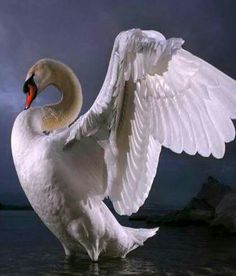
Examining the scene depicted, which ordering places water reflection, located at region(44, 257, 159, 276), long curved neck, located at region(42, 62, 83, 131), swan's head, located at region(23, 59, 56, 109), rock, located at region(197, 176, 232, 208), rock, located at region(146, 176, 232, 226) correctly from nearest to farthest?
1. water reflection, located at region(44, 257, 159, 276)
2. long curved neck, located at region(42, 62, 83, 131)
3. swan's head, located at region(23, 59, 56, 109)
4. rock, located at region(146, 176, 232, 226)
5. rock, located at region(197, 176, 232, 208)

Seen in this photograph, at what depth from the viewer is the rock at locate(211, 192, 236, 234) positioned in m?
22.4

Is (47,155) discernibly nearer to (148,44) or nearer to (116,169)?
(116,169)

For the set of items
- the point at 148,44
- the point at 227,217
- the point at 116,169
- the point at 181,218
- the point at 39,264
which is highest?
the point at 148,44

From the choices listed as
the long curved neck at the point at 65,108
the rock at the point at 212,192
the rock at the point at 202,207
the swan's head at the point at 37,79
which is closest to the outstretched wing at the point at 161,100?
the long curved neck at the point at 65,108

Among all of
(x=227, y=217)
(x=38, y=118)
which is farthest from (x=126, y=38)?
(x=227, y=217)

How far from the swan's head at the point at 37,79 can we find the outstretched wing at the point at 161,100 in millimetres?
1697

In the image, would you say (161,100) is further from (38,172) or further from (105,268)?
(105,268)

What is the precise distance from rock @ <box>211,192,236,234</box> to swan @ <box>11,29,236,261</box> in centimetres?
1649

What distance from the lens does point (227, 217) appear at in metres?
23.2

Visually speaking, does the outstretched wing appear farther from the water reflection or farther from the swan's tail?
the swan's tail

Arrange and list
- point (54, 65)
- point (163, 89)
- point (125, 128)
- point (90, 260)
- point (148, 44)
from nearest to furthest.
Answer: point (148, 44) < point (163, 89) < point (125, 128) < point (90, 260) < point (54, 65)

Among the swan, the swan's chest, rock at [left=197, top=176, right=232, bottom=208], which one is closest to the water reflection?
the swan

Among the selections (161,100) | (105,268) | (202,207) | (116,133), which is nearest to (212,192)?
(202,207)

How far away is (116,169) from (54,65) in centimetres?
182
